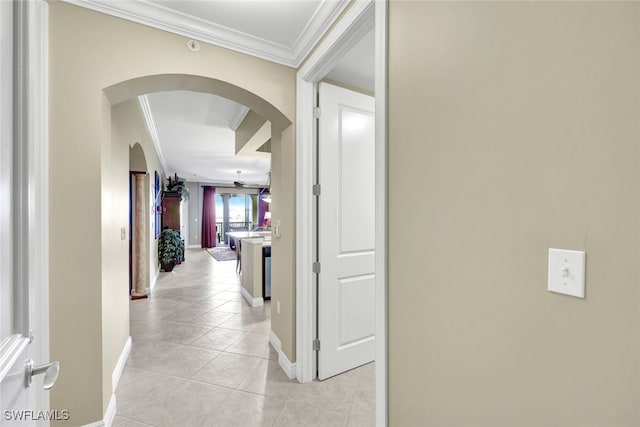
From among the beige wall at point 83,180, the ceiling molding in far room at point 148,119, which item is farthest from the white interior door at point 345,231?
the ceiling molding in far room at point 148,119

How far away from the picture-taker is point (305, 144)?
2068 mm

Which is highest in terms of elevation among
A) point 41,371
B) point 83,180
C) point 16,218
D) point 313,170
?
point 313,170

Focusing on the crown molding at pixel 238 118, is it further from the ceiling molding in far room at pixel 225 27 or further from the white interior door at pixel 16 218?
the white interior door at pixel 16 218

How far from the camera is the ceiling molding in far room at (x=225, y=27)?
1626mm

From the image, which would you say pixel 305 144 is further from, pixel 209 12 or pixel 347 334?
pixel 347 334

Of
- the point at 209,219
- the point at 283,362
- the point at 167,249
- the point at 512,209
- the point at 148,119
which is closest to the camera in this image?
the point at 512,209

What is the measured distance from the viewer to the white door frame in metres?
1.22

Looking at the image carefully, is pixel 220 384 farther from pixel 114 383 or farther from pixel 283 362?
pixel 114 383

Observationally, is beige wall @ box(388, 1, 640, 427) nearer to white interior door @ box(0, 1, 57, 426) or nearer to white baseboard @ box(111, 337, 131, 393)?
white interior door @ box(0, 1, 57, 426)

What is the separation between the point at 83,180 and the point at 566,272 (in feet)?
7.03

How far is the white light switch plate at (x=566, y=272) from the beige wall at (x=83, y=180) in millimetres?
2069

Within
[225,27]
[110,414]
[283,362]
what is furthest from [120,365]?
[225,27]

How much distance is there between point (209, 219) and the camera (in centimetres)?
1123

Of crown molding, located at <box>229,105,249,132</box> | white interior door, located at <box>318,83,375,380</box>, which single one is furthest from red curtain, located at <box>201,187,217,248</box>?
white interior door, located at <box>318,83,375,380</box>
